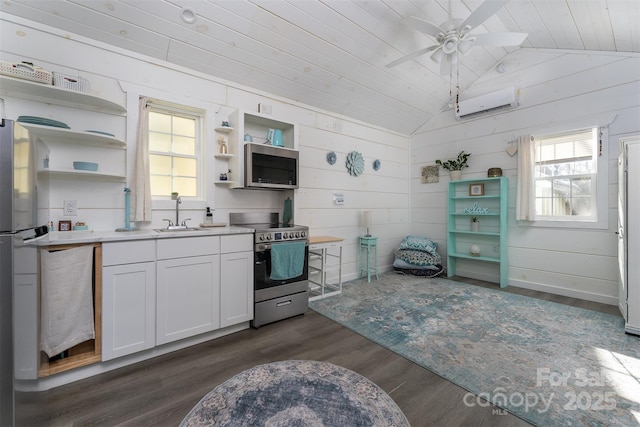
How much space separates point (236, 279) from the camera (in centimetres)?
255

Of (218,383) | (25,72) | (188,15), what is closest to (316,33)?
(188,15)

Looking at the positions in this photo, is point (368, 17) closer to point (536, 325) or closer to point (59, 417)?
point (536, 325)

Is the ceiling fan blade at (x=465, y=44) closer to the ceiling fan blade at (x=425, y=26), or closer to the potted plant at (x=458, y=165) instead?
the ceiling fan blade at (x=425, y=26)

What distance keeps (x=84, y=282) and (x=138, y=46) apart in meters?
2.13

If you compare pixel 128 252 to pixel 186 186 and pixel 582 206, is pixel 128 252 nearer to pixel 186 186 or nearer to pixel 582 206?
pixel 186 186

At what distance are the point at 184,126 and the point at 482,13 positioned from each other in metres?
3.06

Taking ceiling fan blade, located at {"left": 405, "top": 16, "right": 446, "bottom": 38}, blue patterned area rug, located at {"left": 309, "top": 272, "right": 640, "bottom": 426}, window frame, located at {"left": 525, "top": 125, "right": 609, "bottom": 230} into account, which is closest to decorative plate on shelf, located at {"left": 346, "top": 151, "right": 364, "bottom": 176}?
blue patterned area rug, located at {"left": 309, "top": 272, "right": 640, "bottom": 426}

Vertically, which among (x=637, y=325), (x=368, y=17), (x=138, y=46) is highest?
(x=368, y=17)

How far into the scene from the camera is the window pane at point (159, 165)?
2.76 meters

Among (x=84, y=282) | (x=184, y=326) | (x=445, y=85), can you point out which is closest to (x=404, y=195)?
(x=445, y=85)

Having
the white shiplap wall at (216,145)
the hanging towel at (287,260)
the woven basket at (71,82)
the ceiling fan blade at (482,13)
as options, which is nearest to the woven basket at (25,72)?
the woven basket at (71,82)

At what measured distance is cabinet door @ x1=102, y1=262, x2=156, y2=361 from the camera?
1918 mm

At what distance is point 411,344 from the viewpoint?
2326 millimetres

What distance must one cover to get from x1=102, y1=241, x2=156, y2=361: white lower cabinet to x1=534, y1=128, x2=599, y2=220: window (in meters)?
4.96
